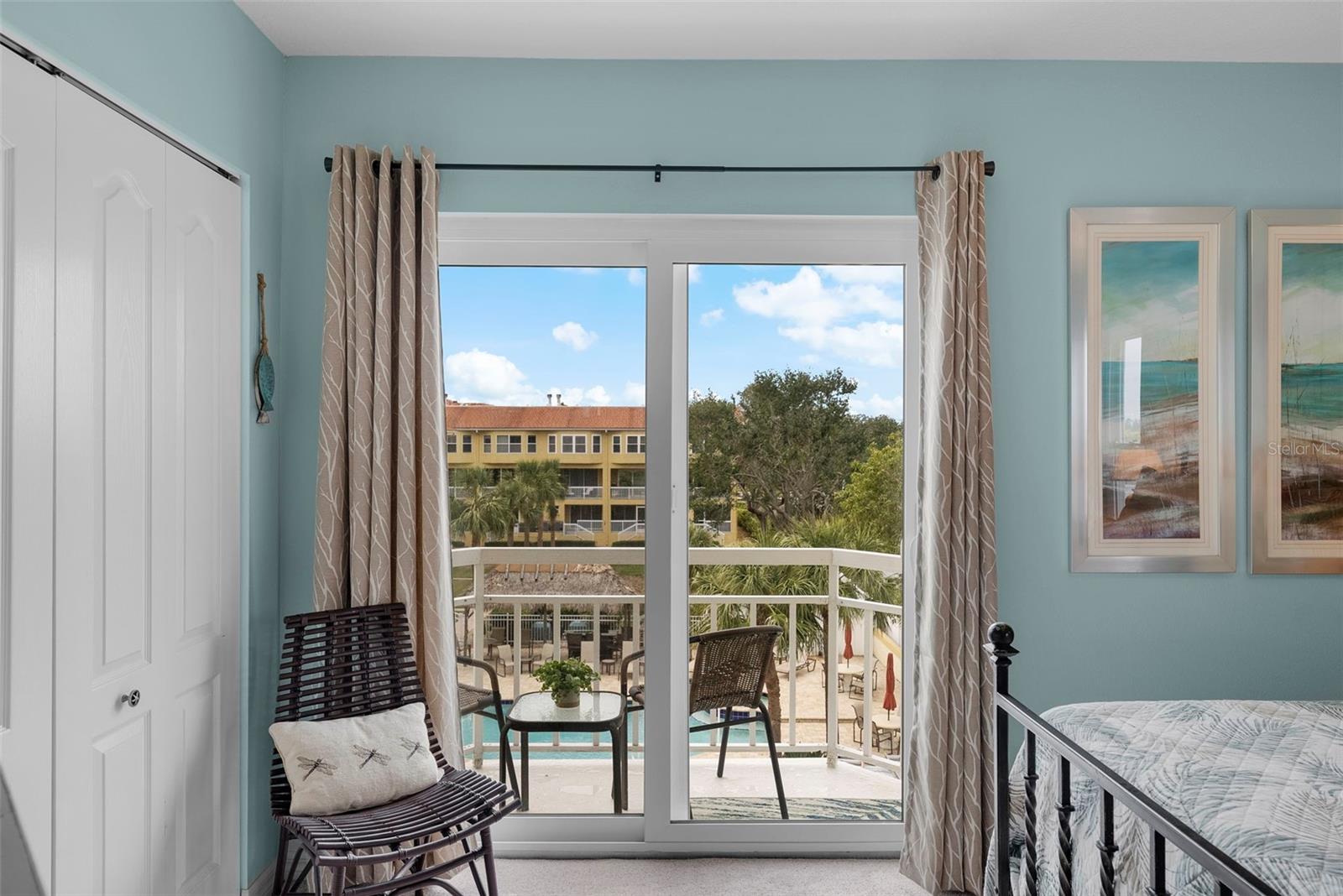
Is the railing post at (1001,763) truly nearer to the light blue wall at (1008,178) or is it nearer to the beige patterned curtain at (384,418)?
the light blue wall at (1008,178)

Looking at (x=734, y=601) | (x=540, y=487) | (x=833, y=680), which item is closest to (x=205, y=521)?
(x=540, y=487)

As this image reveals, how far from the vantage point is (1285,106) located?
2625 millimetres

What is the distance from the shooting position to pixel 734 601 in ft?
9.01

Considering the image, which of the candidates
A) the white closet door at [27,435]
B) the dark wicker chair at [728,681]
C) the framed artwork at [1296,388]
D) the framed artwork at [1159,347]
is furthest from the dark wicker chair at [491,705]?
the framed artwork at [1296,388]

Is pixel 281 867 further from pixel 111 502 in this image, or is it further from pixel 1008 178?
pixel 1008 178

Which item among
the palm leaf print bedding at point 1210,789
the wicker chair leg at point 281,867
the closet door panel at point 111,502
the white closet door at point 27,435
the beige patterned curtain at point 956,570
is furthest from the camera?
the beige patterned curtain at point 956,570

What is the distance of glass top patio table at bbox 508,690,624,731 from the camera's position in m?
2.74

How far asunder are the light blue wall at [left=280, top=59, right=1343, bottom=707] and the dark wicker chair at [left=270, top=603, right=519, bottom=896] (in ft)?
1.21

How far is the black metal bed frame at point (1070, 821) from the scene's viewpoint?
3.32 feet

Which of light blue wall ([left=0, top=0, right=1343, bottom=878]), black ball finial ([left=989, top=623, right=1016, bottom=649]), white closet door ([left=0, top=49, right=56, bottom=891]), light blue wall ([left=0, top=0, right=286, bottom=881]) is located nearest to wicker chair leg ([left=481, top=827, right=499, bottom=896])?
light blue wall ([left=0, top=0, right=286, bottom=881])

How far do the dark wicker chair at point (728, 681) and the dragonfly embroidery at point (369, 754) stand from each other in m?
0.85

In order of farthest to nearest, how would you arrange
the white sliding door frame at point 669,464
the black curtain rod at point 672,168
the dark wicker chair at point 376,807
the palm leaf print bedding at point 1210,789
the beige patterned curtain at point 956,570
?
the white sliding door frame at point 669,464 → the black curtain rod at point 672,168 → the beige patterned curtain at point 956,570 → the dark wicker chair at point 376,807 → the palm leaf print bedding at point 1210,789

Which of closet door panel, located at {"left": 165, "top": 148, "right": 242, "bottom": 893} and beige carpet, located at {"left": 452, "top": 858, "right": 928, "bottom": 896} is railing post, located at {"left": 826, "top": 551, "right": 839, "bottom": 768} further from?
closet door panel, located at {"left": 165, "top": 148, "right": 242, "bottom": 893}

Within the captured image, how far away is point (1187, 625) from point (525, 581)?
2196 millimetres
